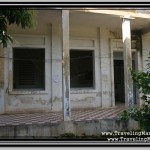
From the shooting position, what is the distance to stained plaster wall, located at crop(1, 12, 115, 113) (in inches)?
396

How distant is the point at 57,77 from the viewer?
1071cm

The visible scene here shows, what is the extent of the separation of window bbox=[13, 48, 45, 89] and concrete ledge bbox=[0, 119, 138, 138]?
3.18 m

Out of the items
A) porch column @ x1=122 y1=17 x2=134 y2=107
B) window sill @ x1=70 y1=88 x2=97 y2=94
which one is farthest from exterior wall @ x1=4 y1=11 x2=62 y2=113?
porch column @ x1=122 y1=17 x2=134 y2=107

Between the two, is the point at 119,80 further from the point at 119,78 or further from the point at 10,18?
the point at 10,18

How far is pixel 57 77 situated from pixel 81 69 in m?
1.02

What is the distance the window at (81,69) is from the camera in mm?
11008

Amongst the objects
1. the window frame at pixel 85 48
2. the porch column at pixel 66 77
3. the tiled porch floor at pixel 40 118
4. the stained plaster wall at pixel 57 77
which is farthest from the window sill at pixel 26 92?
the porch column at pixel 66 77

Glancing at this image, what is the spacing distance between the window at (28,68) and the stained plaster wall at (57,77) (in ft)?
0.71

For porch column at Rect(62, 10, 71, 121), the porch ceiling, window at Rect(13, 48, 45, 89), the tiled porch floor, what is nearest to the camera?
the tiled porch floor

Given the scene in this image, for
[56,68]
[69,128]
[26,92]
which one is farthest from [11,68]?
[69,128]

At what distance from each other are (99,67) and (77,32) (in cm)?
159

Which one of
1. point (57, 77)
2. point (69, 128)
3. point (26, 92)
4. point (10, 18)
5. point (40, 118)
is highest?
point (10, 18)

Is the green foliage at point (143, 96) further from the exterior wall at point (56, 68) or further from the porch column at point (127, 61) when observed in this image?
the exterior wall at point (56, 68)

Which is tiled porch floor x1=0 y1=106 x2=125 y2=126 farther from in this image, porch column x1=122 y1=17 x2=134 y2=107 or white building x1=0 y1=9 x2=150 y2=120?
white building x1=0 y1=9 x2=150 y2=120
